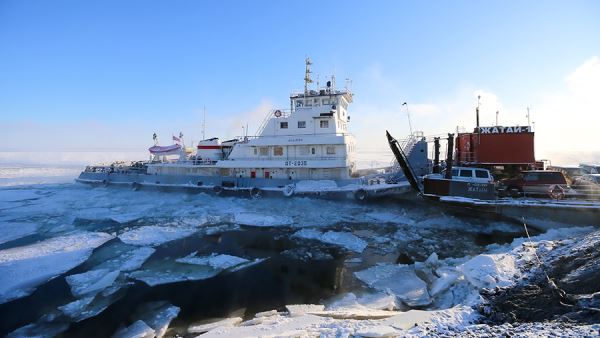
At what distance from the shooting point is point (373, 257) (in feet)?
31.9

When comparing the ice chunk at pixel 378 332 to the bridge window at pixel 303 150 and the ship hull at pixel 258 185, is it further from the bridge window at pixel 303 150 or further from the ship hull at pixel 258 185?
the bridge window at pixel 303 150

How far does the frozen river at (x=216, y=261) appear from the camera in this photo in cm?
680

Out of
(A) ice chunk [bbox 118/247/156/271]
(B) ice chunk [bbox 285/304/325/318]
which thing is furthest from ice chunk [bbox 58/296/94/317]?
(B) ice chunk [bbox 285/304/325/318]

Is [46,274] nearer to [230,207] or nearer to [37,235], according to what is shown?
[37,235]

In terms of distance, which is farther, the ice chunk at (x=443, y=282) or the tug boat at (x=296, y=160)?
the tug boat at (x=296, y=160)

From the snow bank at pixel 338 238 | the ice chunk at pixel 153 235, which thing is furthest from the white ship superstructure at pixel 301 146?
the ice chunk at pixel 153 235

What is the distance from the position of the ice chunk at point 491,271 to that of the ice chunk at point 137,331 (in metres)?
6.84

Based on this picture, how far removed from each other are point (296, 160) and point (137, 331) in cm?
1271

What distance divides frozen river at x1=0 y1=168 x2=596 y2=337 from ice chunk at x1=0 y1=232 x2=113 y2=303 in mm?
42

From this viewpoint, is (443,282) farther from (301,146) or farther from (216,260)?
(301,146)

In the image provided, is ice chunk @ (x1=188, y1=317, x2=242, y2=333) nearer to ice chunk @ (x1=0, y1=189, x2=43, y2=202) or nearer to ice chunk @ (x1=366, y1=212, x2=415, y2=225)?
ice chunk @ (x1=366, y1=212, x2=415, y2=225)

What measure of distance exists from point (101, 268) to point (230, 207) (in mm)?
7868

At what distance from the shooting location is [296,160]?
1781 centimetres

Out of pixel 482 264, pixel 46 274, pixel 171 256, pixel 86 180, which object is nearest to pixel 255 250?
pixel 171 256
